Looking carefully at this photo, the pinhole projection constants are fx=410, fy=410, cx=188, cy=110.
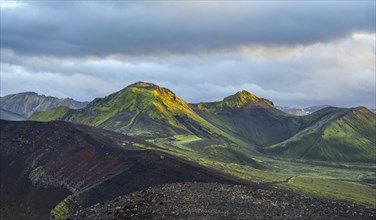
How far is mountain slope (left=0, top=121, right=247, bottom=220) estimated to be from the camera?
8975cm

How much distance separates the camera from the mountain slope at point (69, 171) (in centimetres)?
8975

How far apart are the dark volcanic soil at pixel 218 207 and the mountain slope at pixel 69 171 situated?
2585 centimetres

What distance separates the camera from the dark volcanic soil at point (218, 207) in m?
51.3

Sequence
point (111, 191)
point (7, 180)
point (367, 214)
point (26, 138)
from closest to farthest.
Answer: point (367, 214), point (111, 191), point (7, 180), point (26, 138)

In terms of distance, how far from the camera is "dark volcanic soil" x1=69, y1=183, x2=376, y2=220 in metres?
51.3

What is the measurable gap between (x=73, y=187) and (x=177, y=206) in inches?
2108

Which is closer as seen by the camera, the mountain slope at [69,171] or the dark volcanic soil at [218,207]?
the dark volcanic soil at [218,207]

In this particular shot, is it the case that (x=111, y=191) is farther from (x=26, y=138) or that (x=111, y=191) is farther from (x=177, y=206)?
(x=26, y=138)

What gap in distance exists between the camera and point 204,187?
67.8 meters

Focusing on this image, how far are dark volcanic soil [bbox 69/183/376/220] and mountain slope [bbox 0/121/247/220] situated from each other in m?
25.8

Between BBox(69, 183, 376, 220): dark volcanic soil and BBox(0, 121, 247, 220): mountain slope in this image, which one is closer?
BBox(69, 183, 376, 220): dark volcanic soil

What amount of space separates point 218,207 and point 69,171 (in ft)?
217

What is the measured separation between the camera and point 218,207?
54.7 meters

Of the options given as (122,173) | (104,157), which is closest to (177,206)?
(122,173)
